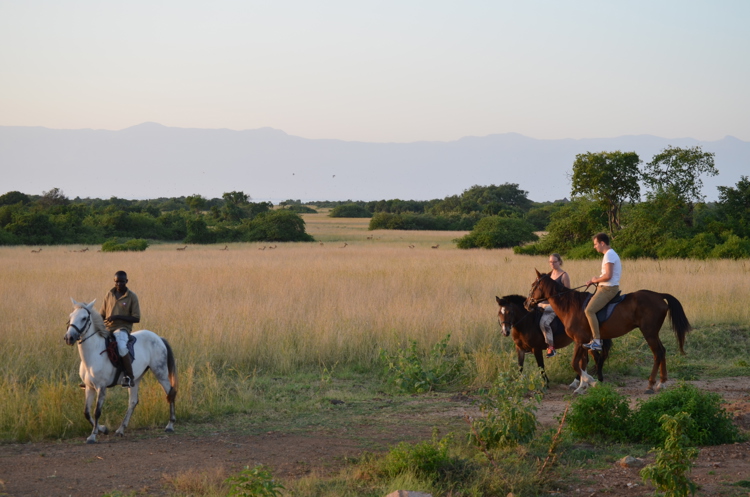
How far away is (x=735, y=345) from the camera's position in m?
11.9

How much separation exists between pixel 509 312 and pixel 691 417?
313 centimetres

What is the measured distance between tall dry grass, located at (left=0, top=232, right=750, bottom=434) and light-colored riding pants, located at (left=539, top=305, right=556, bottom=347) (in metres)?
1.07

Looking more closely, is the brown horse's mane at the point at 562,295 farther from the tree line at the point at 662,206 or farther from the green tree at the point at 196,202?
the green tree at the point at 196,202

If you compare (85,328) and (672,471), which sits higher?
(85,328)

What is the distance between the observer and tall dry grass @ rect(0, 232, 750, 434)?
991cm

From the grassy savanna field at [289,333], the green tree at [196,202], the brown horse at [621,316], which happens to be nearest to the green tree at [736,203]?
the grassy savanna field at [289,333]

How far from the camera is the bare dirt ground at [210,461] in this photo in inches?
203

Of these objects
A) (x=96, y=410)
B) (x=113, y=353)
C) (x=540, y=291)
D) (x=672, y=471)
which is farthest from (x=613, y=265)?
(x=96, y=410)

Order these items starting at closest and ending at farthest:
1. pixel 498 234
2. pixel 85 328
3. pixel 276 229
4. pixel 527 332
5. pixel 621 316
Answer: pixel 85 328 < pixel 621 316 < pixel 527 332 < pixel 498 234 < pixel 276 229

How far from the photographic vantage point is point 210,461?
5941 mm

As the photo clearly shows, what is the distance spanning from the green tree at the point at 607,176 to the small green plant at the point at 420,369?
1918 centimetres

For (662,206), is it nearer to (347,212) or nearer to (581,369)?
(581,369)

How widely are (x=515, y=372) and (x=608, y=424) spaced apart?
1.04 m

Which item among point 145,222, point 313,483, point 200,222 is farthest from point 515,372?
point 145,222
